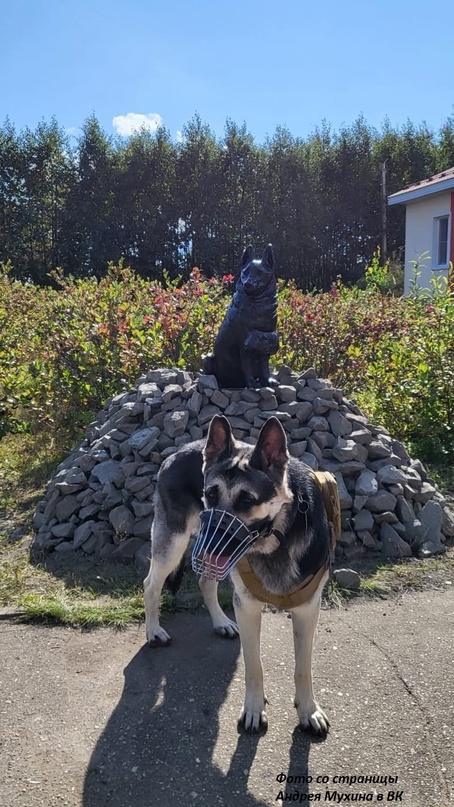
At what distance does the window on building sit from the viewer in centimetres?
1942

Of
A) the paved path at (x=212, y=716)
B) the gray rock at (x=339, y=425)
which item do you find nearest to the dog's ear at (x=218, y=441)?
the paved path at (x=212, y=716)

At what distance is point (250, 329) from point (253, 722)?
123 inches

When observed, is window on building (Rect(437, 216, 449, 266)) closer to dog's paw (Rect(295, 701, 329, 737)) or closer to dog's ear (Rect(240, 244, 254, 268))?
dog's ear (Rect(240, 244, 254, 268))

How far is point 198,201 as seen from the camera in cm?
2955

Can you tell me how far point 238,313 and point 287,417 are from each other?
1.00 m

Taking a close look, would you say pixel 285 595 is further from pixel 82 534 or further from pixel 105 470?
pixel 105 470

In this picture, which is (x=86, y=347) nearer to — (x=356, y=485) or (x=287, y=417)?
(x=287, y=417)

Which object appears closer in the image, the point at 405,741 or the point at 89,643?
the point at 405,741

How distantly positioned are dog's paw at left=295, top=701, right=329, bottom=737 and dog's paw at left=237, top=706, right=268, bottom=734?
182 mm

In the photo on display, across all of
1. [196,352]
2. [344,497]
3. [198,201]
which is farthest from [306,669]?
[198,201]

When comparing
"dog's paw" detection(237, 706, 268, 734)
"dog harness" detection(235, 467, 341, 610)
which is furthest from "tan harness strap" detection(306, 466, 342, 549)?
"dog's paw" detection(237, 706, 268, 734)

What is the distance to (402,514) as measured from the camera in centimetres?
489

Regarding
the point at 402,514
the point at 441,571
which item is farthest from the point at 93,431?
the point at 441,571

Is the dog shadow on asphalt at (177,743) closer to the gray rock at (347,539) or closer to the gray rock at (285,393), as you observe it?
the gray rock at (347,539)
